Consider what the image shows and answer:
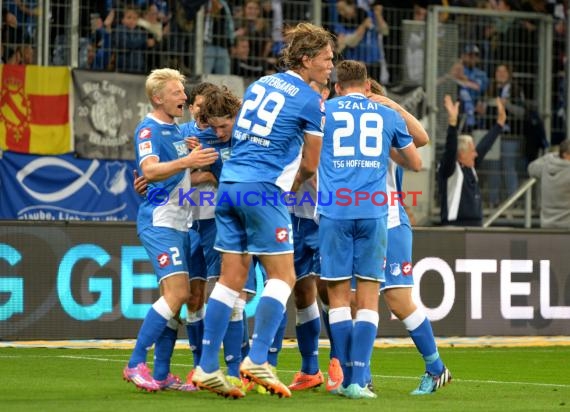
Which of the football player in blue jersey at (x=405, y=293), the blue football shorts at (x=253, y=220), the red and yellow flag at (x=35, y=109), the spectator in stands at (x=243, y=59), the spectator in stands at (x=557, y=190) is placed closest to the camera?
the blue football shorts at (x=253, y=220)

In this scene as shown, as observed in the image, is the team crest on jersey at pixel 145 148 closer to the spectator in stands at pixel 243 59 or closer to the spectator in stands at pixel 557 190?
the spectator in stands at pixel 557 190

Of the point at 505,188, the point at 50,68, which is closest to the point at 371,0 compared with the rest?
the point at 505,188

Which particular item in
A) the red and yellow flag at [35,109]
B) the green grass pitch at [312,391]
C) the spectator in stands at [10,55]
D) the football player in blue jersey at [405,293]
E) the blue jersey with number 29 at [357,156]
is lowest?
A: the green grass pitch at [312,391]

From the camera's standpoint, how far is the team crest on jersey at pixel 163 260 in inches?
375

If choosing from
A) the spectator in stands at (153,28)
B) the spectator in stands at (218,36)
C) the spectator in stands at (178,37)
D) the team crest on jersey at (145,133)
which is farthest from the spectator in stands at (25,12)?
the team crest on jersey at (145,133)

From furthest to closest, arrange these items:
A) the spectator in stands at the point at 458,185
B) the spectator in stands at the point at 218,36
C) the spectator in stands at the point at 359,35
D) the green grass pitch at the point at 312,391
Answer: the spectator in stands at the point at 359,35 < the spectator in stands at the point at 218,36 < the spectator in stands at the point at 458,185 < the green grass pitch at the point at 312,391

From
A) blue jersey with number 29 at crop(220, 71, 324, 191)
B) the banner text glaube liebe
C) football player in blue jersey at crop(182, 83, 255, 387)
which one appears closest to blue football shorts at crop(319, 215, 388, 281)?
the banner text glaube liebe

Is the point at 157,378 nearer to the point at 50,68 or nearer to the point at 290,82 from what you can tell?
the point at 290,82

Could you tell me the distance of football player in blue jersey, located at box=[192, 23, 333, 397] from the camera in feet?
29.6

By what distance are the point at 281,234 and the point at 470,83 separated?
12123 millimetres

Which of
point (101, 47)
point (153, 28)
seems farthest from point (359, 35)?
point (101, 47)

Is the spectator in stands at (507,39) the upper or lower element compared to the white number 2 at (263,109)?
upper

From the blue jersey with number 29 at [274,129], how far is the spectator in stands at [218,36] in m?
9.97

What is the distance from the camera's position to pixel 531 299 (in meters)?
16.3
